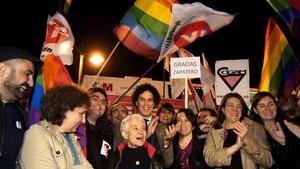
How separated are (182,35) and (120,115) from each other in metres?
1.92

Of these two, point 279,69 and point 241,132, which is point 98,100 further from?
point 279,69

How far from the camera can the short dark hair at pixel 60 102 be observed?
3926 millimetres

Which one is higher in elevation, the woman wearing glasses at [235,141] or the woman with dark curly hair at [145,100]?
the woman with dark curly hair at [145,100]

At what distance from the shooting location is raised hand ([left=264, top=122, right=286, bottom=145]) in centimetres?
571

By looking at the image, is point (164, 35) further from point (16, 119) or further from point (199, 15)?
point (16, 119)

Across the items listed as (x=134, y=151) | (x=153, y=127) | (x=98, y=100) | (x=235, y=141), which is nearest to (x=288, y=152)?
(x=235, y=141)

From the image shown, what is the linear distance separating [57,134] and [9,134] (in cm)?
43

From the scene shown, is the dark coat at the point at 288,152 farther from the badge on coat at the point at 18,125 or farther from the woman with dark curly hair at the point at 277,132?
the badge on coat at the point at 18,125

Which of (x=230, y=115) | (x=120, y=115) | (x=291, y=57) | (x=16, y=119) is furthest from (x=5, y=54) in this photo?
(x=291, y=57)

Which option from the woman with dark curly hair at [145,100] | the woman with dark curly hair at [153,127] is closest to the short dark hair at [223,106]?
the woman with dark curly hair at [153,127]

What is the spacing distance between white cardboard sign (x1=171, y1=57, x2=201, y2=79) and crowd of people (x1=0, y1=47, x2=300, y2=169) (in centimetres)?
100

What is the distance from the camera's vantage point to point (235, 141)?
223 inches

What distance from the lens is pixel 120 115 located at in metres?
8.03

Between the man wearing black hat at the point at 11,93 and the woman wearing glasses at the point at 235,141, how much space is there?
107 inches
